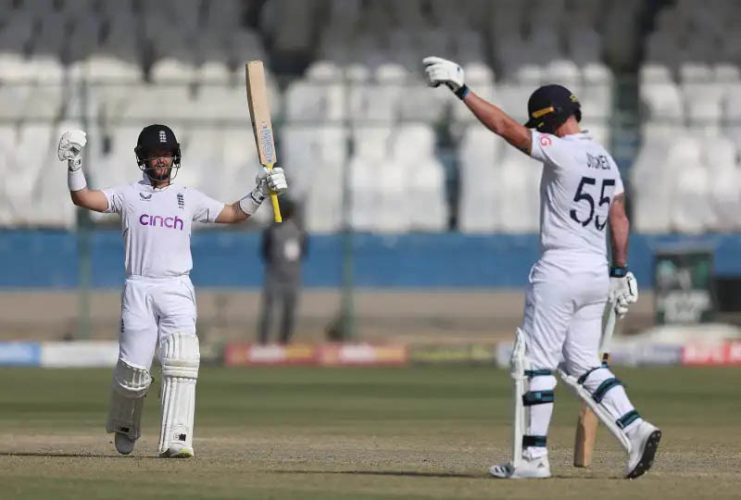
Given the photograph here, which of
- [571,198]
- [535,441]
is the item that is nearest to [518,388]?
[535,441]

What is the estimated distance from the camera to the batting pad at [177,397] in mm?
9289

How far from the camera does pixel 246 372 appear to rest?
718 inches

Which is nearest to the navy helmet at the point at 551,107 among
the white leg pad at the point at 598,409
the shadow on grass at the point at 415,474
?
the white leg pad at the point at 598,409

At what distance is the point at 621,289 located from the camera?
8719 millimetres

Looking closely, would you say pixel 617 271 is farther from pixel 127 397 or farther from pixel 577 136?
pixel 127 397

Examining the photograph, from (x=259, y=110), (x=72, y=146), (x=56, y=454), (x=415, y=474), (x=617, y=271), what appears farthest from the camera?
(x=259, y=110)

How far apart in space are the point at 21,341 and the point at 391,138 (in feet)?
15.7

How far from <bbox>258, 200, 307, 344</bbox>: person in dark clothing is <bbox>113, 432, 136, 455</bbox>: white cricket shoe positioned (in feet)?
32.0

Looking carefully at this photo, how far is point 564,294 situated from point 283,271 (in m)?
11.4

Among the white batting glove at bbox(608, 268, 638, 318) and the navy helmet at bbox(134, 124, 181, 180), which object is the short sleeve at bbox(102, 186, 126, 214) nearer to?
the navy helmet at bbox(134, 124, 181, 180)

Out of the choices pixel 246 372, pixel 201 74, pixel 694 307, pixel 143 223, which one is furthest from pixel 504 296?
pixel 143 223

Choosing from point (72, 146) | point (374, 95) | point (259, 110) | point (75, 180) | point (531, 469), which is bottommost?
point (531, 469)

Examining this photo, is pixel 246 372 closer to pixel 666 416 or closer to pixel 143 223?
pixel 666 416

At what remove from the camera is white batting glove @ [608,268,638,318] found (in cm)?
869
